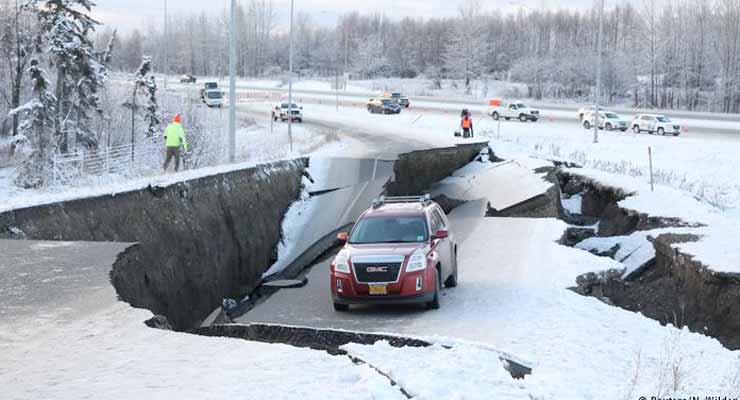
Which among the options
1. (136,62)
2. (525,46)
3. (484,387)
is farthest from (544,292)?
(136,62)

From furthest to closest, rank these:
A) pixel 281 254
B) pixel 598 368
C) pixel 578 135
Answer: pixel 578 135 → pixel 281 254 → pixel 598 368

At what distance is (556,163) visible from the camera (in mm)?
36031

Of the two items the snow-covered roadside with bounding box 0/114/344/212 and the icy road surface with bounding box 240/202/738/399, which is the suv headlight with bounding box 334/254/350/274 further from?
the snow-covered roadside with bounding box 0/114/344/212

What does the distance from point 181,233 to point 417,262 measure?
7.39 m

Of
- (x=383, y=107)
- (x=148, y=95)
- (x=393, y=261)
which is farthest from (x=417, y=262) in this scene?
(x=383, y=107)

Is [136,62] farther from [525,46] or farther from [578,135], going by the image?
[578,135]

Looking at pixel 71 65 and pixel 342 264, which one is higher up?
pixel 71 65

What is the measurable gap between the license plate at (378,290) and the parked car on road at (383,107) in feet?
178

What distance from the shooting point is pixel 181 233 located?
19094 mm

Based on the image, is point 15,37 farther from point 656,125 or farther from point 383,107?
point 656,125

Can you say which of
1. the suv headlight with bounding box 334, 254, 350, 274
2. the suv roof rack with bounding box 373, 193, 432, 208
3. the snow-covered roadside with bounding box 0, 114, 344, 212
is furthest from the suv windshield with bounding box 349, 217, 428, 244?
the snow-covered roadside with bounding box 0, 114, 344, 212

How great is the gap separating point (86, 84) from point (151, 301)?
121ft

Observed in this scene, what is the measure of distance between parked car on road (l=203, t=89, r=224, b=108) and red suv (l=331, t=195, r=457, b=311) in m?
62.5

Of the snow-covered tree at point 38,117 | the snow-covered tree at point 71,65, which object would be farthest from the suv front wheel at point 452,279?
the snow-covered tree at point 71,65
